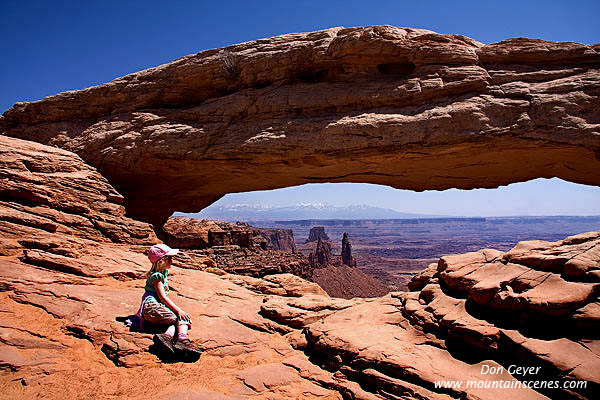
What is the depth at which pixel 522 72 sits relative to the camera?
33.3ft

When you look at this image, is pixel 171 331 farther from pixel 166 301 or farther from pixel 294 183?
pixel 294 183

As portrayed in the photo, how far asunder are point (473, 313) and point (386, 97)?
7176 mm

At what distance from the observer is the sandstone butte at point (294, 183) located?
4.95 meters

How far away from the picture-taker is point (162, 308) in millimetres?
5871

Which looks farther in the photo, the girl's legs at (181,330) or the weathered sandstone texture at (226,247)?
the weathered sandstone texture at (226,247)

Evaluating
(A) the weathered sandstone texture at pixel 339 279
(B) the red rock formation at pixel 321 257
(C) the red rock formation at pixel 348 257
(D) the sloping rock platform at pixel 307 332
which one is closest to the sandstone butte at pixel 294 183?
(D) the sloping rock platform at pixel 307 332

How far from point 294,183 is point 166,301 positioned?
9.57 metres

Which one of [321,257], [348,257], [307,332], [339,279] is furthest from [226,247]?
[348,257]

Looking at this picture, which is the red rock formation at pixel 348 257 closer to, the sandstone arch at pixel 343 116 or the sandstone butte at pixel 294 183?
the sandstone butte at pixel 294 183

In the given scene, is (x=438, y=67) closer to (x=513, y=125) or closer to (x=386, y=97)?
(x=386, y=97)

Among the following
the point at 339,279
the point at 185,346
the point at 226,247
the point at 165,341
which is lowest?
the point at 339,279

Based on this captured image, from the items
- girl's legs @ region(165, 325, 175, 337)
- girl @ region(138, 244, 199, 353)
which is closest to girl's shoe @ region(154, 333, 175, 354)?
girl @ region(138, 244, 199, 353)

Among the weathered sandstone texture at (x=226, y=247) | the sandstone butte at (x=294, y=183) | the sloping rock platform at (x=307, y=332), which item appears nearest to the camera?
the sloping rock platform at (x=307, y=332)

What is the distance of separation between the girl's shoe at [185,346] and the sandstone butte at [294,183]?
238 millimetres
